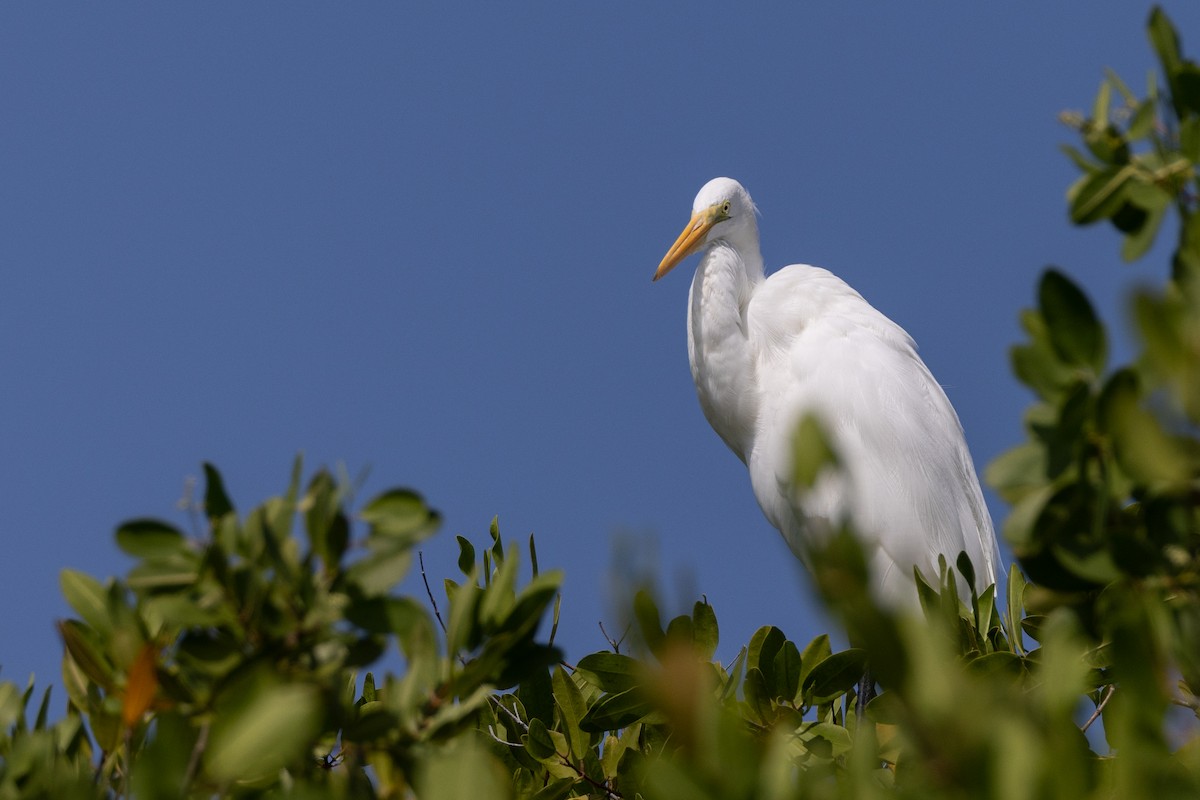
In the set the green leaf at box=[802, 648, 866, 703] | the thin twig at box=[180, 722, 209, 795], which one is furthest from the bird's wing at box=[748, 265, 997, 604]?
the thin twig at box=[180, 722, 209, 795]

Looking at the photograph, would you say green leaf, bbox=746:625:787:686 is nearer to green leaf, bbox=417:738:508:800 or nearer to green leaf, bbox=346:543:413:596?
green leaf, bbox=346:543:413:596

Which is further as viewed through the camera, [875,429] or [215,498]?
[875,429]

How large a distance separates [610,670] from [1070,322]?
5.06 ft

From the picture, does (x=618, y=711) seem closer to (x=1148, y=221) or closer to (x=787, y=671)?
(x=787, y=671)

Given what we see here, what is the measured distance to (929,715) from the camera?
977mm

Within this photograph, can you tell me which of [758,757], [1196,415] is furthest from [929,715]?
[1196,415]

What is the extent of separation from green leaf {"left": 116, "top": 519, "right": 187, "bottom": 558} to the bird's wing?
363 cm

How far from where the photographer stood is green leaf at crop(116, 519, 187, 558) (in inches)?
53.8

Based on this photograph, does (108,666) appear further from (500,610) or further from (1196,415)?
(1196,415)

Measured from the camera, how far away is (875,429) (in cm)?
512

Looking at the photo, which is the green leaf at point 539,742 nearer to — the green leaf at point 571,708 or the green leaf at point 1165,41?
the green leaf at point 571,708

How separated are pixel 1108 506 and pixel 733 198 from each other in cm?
473

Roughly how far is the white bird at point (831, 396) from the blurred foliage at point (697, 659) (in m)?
3.23

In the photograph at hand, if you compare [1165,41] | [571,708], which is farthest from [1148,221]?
[571,708]
